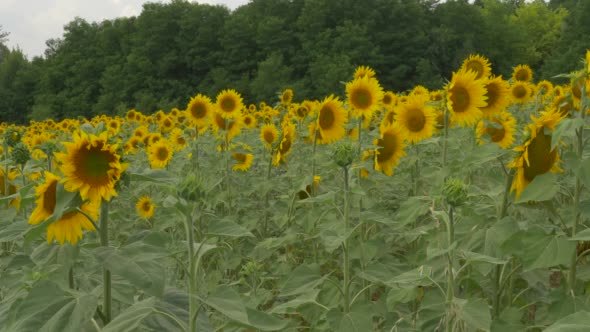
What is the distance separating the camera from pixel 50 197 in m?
1.78

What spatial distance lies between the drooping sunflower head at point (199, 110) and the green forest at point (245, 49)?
66.3 feet

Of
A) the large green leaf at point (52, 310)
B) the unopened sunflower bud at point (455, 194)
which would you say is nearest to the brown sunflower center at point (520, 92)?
the unopened sunflower bud at point (455, 194)

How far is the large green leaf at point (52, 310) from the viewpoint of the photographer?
140 centimetres

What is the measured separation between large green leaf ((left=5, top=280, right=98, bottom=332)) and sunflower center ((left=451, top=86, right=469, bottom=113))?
2587 mm

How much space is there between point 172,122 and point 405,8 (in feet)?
81.2

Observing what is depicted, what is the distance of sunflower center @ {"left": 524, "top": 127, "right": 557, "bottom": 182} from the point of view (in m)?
1.96

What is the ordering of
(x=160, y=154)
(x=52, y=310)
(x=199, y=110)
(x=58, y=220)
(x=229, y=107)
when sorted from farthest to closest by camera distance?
(x=199, y=110) < (x=160, y=154) < (x=229, y=107) < (x=58, y=220) < (x=52, y=310)

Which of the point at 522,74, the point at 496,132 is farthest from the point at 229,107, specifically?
the point at 522,74

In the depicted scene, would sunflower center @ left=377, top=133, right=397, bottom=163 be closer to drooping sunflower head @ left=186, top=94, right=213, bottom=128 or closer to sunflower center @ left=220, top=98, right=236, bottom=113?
sunflower center @ left=220, top=98, right=236, bottom=113

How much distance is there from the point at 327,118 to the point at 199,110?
6.41ft

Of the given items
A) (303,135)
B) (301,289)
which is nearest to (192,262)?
(301,289)

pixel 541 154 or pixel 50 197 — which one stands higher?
pixel 50 197

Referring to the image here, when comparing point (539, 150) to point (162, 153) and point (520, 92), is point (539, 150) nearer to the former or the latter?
point (162, 153)

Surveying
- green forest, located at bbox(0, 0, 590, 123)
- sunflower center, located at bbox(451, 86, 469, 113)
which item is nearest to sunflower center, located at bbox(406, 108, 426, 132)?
sunflower center, located at bbox(451, 86, 469, 113)
